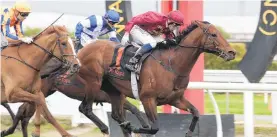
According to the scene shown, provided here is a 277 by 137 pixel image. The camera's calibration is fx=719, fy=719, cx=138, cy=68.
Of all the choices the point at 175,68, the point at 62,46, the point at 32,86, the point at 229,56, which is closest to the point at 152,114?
the point at 175,68

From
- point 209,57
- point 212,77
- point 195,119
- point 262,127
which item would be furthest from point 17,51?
point 209,57

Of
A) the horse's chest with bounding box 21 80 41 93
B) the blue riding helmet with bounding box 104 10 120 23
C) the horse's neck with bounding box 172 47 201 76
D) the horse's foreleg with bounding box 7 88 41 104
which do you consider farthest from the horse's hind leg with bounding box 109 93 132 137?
the horse's foreleg with bounding box 7 88 41 104

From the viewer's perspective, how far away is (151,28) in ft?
27.6

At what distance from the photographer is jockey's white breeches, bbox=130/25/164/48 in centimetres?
832

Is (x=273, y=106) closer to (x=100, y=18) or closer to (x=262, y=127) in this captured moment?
(x=262, y=127)

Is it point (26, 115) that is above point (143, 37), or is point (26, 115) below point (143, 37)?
below

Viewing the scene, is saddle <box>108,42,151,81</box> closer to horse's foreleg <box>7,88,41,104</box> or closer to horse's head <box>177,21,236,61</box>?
horse's head <box>177,21,236,61</box>

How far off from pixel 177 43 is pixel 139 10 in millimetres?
7904

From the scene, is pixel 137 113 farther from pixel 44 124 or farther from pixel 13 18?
pixel 44 124

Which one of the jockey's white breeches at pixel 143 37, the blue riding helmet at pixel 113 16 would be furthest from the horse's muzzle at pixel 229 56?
the blue riding helmet at pixel 113 16

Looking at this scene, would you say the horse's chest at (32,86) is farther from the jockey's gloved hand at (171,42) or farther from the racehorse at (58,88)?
the jockey's gloved hand at (171,42)

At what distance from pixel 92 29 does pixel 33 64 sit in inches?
58.7

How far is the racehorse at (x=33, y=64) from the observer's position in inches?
305

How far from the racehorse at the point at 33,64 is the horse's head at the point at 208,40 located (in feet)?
4.47
